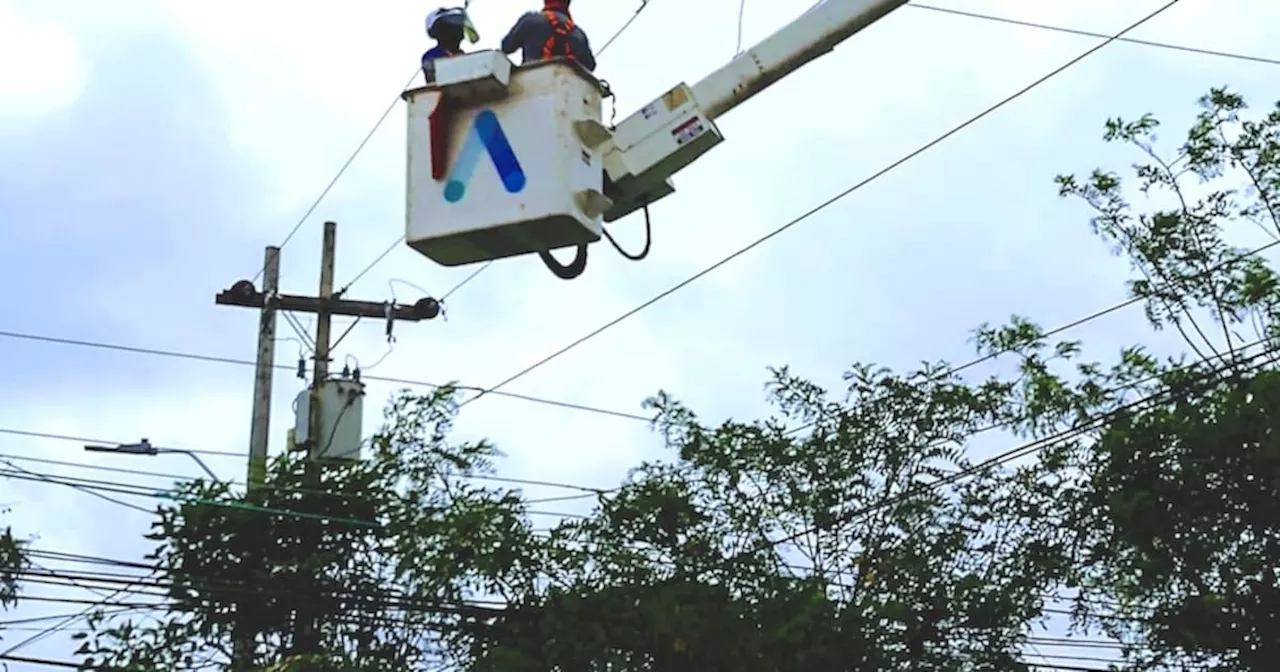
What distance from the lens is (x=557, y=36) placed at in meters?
6.23

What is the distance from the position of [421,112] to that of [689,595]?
28.8ft

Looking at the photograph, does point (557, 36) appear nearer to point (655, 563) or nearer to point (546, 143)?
point (546, 143)

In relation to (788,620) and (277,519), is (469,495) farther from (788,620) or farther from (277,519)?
(788,620)

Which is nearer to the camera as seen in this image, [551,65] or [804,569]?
[551,65]

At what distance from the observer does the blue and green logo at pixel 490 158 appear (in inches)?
216

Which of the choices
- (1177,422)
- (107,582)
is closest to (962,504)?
(1177,422)

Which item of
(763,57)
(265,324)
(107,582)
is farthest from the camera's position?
(265,324)

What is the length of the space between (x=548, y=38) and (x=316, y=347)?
36.5ft

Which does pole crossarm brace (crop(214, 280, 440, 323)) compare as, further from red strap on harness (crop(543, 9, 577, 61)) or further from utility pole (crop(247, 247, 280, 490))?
red strap on harness (crop(543, 9, 577, 61))

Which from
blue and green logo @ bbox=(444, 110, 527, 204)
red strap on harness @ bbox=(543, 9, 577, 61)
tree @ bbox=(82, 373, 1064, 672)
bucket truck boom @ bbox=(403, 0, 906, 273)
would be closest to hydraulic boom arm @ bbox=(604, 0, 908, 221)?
bucket truck boom @ bbox=(403, 0, 906, 273)

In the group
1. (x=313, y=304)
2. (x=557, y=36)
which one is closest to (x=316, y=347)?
(x=313, y=304)

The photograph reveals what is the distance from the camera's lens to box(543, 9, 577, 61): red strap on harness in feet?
20.3

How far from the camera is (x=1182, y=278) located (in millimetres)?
15016

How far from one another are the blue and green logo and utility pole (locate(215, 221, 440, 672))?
1025cm
